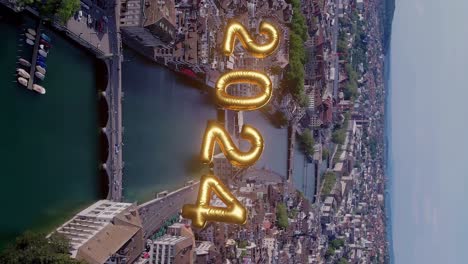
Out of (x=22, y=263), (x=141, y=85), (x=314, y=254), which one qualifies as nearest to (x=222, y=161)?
(x=141, y=85)

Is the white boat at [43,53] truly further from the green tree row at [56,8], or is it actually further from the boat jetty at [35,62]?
the green tree row at [56,8]

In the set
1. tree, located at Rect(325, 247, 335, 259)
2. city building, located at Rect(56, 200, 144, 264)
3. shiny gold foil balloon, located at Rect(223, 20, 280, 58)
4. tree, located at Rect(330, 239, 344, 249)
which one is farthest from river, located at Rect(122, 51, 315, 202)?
tree, located at Rect(330, 239, 344, 249)

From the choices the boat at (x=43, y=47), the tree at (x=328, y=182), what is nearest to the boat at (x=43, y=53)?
the boat at (x=43, y=47)

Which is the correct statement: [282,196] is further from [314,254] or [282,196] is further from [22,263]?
[22,263]

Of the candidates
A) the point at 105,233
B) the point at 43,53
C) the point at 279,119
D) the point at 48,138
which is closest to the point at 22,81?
the point at 43,53

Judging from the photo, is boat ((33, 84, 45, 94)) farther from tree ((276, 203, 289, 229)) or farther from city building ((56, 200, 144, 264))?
tree ((276, 203, 289, 229))

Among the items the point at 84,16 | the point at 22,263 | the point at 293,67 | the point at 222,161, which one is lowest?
the point at 22,263
